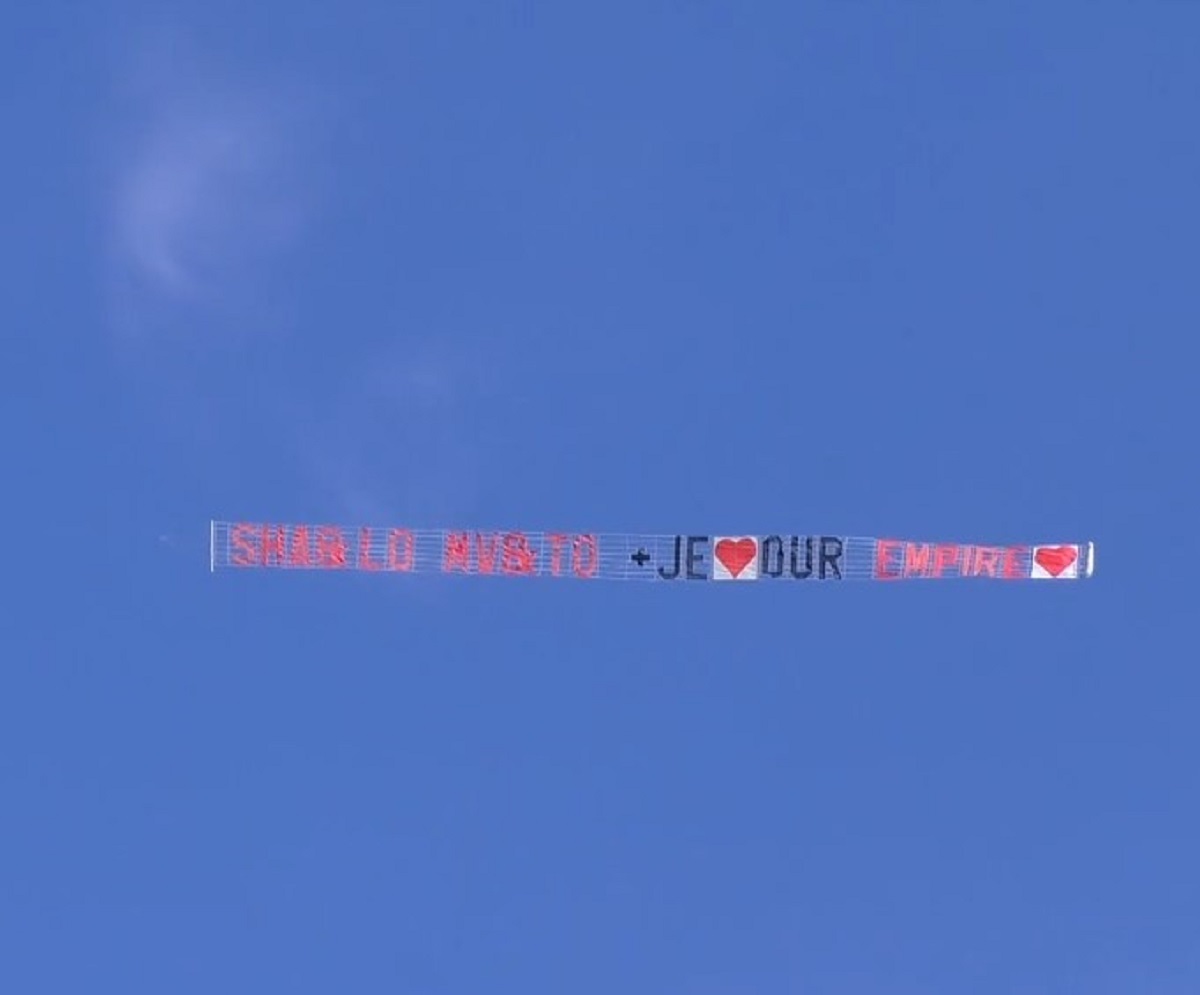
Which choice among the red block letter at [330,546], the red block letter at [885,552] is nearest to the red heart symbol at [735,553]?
the red block letter at [885,552]

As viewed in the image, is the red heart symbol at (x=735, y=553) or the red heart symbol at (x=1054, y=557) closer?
the red heart symbol at (x=735, y=553)

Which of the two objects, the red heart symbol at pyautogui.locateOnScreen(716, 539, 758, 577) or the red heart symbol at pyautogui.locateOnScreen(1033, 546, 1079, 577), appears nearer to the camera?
the red heart symbol at pyautogui.locateOnScreen(716, 539, 758, 577)

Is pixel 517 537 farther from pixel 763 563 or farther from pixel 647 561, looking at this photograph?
pixel 763 563

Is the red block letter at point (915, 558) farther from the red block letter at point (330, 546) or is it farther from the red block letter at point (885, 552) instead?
the red block letter at point (330, 546)

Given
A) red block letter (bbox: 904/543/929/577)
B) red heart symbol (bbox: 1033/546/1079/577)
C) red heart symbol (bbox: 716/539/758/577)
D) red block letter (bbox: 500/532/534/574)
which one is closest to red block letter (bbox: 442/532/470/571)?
red block letter (bbox: 500/532/534/574)

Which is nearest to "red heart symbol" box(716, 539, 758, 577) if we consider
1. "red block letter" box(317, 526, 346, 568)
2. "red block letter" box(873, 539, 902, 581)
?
"red block letter" box(873, 539, 902, 581)

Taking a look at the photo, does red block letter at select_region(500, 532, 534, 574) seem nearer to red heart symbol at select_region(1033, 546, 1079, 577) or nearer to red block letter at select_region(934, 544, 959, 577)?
red block letter at select_region(934, 544, 959, 577)

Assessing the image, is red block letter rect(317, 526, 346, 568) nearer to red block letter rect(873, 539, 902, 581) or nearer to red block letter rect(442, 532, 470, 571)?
red block letter rect(442, 532, 470, 571)
